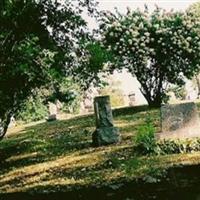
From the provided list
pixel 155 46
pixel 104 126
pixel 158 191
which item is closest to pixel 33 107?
pixel 104 126

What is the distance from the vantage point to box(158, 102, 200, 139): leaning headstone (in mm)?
15234

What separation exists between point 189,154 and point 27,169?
15.3ft

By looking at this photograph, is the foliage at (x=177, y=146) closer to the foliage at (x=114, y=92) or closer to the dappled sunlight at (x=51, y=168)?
the dappled sunlight at (x=51, y=168)

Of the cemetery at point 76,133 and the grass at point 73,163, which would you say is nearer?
the cemetery at point 76,133

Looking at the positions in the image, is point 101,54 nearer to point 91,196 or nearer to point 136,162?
point 136,162

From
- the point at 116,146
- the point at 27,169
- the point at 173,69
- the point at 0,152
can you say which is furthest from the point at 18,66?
the point at 173,69

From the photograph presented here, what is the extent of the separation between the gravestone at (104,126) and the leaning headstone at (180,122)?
83.6 inches

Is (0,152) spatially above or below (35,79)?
below

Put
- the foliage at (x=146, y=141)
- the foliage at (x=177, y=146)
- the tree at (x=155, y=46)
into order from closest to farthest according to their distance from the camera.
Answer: the foliage at (x=177, y=146), the foliage at (x=146, y=141), the tree at (x=155, y=46)

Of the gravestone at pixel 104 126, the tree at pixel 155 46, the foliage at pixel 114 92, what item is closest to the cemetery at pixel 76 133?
the gravestone at pixel 104 126

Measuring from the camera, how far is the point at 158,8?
31.1 meters

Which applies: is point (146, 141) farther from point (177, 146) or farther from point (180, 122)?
point (180, 122)

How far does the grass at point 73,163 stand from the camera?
11.9m

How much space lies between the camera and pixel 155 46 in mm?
29469
